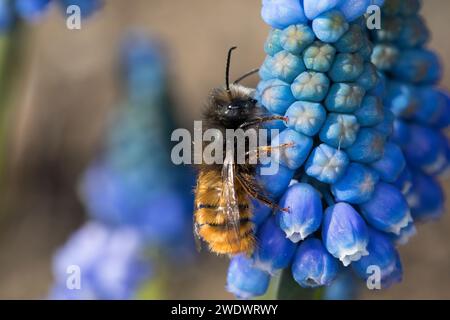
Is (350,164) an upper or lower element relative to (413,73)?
lower

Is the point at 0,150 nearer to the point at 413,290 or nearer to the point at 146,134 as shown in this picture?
the point at 146,134

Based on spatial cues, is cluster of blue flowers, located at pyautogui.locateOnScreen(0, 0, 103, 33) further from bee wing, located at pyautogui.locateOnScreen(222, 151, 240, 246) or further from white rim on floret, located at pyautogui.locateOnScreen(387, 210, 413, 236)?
white rim on floret, located at pyautogui.locateOnScreen(387, 210, 413, 236)

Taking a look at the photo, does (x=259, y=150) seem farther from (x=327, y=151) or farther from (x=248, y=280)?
(x=248, y=280)

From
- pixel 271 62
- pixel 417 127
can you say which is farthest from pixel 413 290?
pixel 271 62

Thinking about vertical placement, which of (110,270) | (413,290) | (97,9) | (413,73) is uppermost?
(97,9)

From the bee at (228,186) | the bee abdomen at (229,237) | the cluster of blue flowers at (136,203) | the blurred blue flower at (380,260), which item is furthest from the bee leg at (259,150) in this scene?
the cluster of blue flowers at (136,203)

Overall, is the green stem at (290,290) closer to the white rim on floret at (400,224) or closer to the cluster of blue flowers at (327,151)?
the cluster of blue flowers at (327,151)
